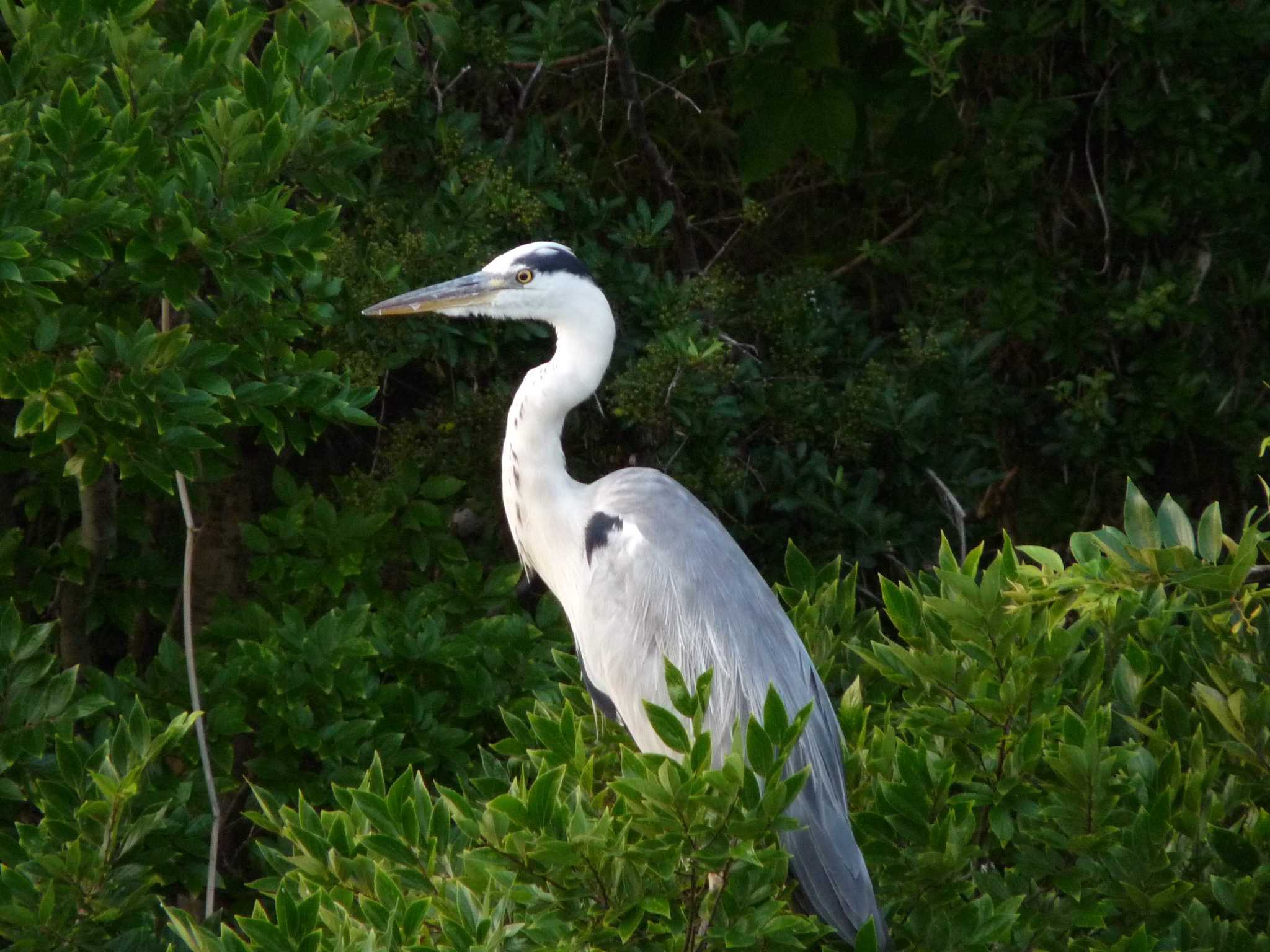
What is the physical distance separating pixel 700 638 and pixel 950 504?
1.62 m

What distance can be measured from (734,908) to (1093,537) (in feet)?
3.47

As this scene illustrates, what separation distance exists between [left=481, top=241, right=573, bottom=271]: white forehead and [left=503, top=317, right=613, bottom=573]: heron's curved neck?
0.50 feet

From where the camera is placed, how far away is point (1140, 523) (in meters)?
2.51

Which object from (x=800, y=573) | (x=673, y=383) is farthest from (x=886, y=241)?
(x=800, y=573)

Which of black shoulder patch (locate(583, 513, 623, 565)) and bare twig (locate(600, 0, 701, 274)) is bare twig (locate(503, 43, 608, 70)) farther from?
black shoulder patch (locate(583, 513, 623, 565))

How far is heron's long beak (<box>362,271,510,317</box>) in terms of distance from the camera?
10.6 ft

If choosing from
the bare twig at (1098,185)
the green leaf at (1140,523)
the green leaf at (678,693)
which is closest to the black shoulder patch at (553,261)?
the green leaf at (1140,523)

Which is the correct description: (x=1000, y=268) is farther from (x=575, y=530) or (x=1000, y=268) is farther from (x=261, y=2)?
(x=261, y=2)

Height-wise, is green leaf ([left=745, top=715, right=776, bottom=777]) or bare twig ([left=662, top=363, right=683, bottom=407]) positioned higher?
green leaf ([left=745, top=715, right=776, bottom=777])

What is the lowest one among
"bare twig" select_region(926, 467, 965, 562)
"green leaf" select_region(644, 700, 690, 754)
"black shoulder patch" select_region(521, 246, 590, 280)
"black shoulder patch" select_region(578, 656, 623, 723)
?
"bare twig" select_region(926, 467, 965, 562)

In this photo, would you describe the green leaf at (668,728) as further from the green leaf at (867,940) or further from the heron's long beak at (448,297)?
the heron's long beak at (448,297)

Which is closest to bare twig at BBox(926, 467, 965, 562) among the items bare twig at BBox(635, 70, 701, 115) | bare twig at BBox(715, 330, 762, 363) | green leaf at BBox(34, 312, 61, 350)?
bare twig at BBox(715, 330, 762, 363)

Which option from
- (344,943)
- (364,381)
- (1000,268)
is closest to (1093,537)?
(344,943)

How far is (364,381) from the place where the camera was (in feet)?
11.5
